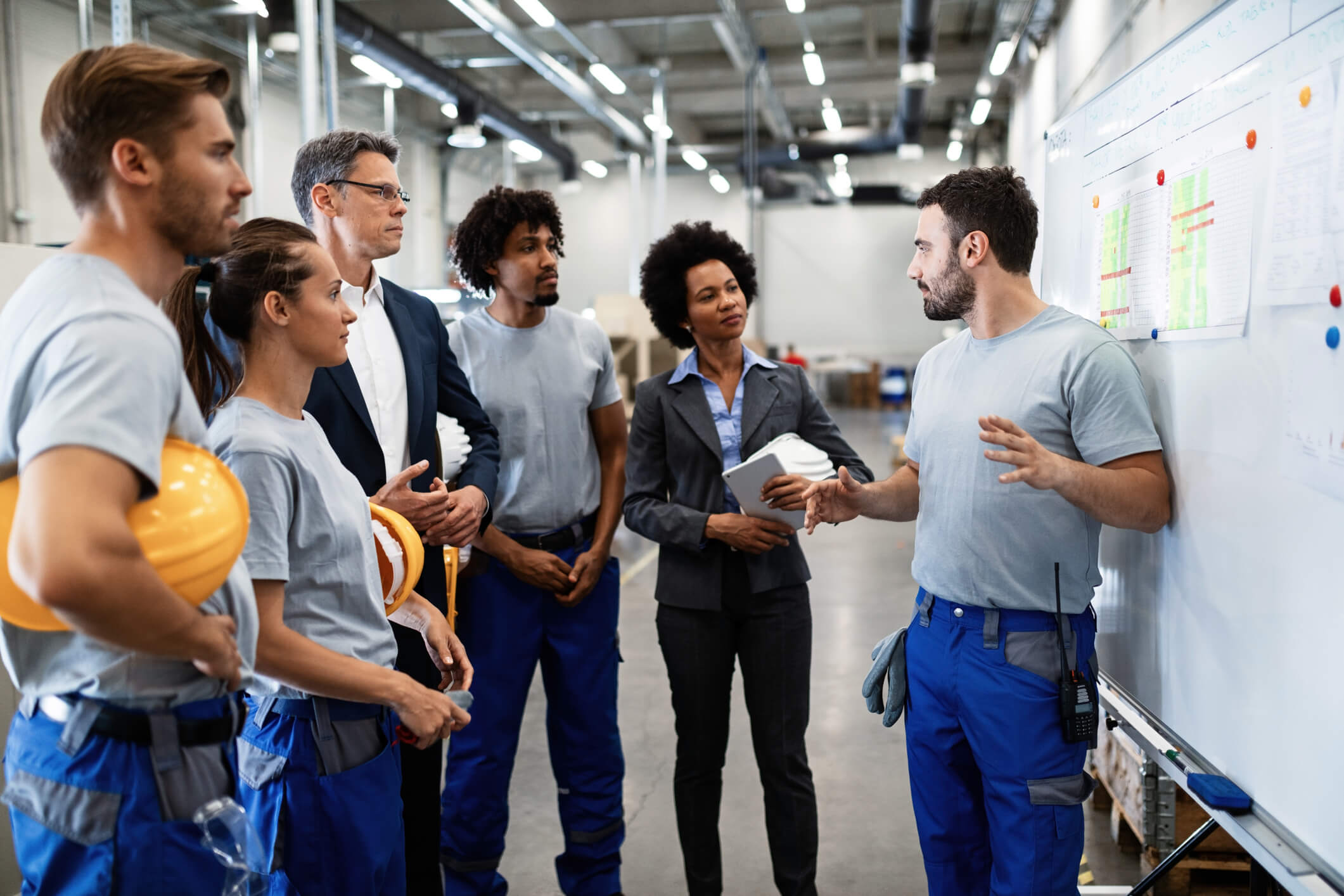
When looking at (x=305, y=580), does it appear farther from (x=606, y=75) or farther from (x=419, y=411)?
(x=606, y=75)

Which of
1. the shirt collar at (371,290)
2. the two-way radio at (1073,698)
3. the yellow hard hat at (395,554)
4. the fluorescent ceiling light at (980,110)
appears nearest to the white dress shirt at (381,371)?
the shirt collar at (371,290)

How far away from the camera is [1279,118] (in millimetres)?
1296

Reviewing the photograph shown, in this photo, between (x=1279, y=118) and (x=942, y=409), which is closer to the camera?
(x=1279, y=118)

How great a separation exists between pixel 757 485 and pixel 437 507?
27.5 inches

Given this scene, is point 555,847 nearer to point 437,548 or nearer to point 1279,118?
point 437,548

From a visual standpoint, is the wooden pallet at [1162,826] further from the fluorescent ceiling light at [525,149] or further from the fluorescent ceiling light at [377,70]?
the fluorescent ceiling light at [525,149]

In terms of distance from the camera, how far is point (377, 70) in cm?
941

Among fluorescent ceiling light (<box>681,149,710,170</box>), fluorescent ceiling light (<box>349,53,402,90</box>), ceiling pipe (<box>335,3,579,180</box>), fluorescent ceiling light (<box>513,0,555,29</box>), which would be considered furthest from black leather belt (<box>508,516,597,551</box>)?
fluorescent ceiling light (<box>681,149,710,170</box>)

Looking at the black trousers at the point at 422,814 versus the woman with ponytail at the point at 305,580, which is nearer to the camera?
the woman with ponytail at the point at 305,580

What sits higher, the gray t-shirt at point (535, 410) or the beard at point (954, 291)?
the beard at point (954, 291)

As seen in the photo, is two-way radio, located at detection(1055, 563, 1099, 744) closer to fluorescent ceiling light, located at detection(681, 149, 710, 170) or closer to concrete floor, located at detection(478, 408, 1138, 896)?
concrete floor, located at detection(478, 408, 1138, 896)

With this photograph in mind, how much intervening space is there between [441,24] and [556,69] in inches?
54.1

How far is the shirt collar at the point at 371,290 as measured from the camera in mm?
2019

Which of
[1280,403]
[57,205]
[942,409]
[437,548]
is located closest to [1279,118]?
[1280,403]
